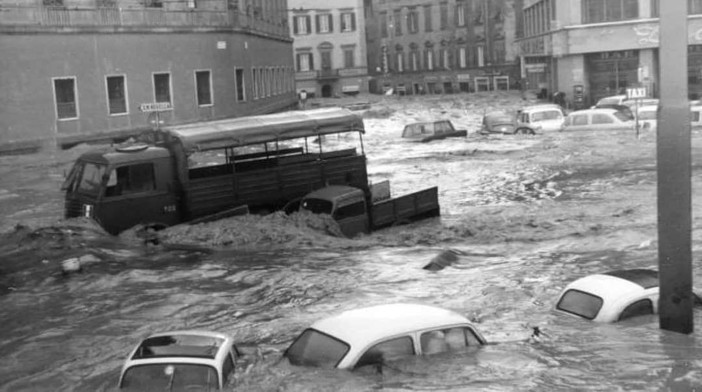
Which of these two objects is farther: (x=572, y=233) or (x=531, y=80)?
(x=531, y=80)

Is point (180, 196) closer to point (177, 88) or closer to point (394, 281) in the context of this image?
point (394, 281)

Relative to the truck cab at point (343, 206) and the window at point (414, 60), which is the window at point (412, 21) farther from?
the truck cab at point (343, 206)

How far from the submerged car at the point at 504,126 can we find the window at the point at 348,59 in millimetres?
50155

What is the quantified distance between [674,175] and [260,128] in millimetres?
11435

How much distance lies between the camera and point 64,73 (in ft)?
128

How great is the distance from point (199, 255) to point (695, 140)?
21752 mm

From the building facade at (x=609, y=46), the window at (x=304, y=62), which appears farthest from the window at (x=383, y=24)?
the building facade at (x=609, y=46)

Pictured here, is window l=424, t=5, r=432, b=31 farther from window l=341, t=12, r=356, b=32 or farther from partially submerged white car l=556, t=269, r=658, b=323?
partially submerged white car l=556, t=269, r=658, b=323

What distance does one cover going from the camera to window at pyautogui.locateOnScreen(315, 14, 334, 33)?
298 feet

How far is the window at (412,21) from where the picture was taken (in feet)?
303

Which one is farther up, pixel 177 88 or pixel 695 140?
pixel 177 88

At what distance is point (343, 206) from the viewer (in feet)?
63.4

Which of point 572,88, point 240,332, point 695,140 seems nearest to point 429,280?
point 240,332

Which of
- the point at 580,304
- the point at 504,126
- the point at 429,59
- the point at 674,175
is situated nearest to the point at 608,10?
the point at 504,126
